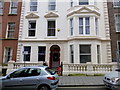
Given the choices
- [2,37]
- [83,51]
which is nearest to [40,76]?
[83,51]

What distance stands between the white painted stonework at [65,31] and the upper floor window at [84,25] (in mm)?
398

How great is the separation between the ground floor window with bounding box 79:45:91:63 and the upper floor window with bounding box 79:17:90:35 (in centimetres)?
173

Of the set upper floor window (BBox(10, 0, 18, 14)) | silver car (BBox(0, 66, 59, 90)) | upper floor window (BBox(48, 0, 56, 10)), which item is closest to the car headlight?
silver car (BBox(0, 66, 59, 90))

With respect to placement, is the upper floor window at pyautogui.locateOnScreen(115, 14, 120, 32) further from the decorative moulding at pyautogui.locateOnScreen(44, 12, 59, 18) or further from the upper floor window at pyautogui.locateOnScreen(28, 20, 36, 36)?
the upper floor window at pyautogui.locateOnScreen(28, 20, 36, 36)

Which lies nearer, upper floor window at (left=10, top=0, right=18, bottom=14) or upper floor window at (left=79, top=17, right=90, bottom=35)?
upper floor window at (left=79, top=17, right=90, bottom=35)


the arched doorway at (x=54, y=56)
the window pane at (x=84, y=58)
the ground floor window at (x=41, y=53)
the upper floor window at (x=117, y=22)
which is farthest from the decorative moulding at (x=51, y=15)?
the upper floor window at (x=117, y=22)

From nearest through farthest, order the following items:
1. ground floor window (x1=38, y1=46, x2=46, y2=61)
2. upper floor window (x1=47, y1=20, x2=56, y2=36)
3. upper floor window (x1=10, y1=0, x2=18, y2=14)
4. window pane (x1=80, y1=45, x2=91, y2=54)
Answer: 1. window pane (x1=80, y1=45, x2=91, y2=54)
2. ground floor window (x1=38, y1=46, x2=46, y2=61)
3. upper floor window (x1=47, y1=20, x2=56, y2=36)
4. upper floor window (x1=10, y1=0, x2=18, y2=14)

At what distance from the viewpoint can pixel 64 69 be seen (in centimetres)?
1203

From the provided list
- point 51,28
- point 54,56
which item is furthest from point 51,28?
point 54,56

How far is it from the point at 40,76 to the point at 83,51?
837cm

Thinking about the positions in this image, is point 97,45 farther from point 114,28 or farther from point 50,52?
point 50,52

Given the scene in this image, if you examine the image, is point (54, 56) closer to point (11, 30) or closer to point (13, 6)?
point (11, 30)

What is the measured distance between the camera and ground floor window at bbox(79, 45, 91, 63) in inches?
531

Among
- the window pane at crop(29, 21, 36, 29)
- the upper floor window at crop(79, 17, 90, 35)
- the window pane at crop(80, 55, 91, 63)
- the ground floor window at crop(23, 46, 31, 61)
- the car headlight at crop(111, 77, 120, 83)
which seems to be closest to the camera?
the car headlight at crop(111, 77, 120, 83)
